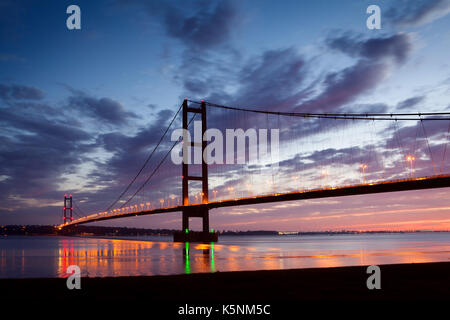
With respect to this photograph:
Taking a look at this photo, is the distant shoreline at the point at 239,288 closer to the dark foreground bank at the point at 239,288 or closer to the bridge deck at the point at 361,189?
the dark foreground bank at the point at 239,288

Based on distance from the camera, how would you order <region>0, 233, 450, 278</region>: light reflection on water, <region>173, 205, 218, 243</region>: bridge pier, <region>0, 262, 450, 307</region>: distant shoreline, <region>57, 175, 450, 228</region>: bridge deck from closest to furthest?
<region>0, 262, 450, 307</region>: distant shoreline < <region>0, 233, 450, 278</region>: light reflection on water < <region>57, 175, 450, 228</region>: bridge deck < <region>173, 205, 218, 243</region>: bridge pier

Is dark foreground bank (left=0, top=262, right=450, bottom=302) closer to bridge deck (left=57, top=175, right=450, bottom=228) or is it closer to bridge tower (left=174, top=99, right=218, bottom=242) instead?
bridge deck (left=57, top=175, right=450, bottom=228)

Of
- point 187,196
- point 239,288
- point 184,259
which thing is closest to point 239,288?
point 239,288

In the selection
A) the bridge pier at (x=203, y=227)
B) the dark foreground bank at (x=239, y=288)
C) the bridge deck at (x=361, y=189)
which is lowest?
the bridge pier at (x=203, y=227)

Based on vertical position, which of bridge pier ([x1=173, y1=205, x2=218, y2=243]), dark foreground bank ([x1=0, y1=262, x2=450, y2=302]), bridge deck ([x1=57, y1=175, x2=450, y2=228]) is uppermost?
bridge deck ([x1=57, y1=175, x2=450, y2=228])

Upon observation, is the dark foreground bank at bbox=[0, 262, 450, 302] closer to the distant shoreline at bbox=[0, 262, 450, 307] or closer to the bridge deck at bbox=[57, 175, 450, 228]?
the distant shoreline at bbox=[0, 262, 450, 307]

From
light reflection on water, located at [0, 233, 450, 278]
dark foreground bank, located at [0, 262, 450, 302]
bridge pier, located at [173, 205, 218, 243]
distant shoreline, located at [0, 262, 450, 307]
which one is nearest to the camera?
distant shoreline, located at [0, 262, 450, 307]

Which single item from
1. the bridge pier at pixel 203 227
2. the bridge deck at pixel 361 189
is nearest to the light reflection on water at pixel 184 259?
the bridge deck at pixel 361 189

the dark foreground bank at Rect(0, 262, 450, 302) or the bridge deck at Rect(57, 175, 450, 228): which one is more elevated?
the bridge deck at Rect(57, 175, 450, 228)

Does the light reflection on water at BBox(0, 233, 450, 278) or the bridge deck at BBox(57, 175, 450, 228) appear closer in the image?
the light reflection on water at BBox(0, 233, 450, 278)

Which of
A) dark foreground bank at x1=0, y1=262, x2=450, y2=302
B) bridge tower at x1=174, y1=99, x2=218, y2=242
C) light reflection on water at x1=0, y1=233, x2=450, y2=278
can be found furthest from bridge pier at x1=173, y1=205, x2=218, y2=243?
dark foreground bank at x1=0, y1=262, x2=450, y2=302
